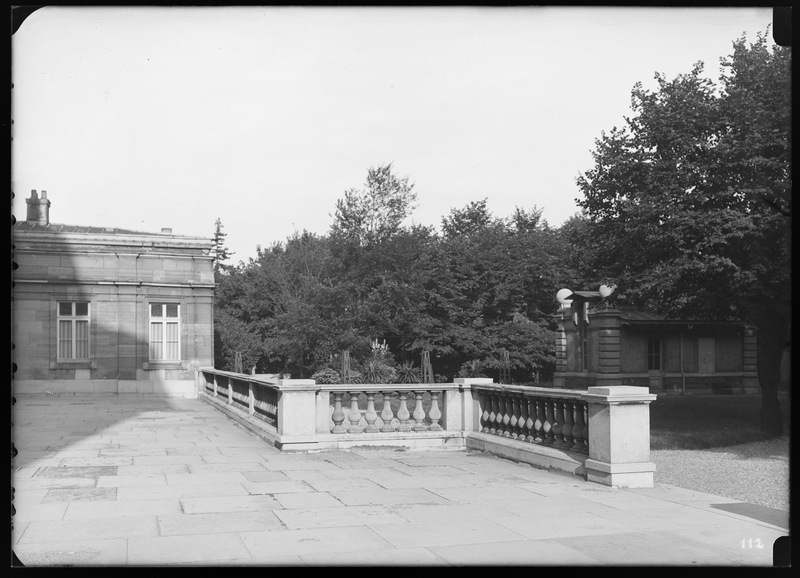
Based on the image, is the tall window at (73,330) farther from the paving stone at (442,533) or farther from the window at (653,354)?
the paving stone at (442,533)

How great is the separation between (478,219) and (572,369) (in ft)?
63.9

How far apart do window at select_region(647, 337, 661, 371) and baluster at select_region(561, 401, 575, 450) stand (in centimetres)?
2903

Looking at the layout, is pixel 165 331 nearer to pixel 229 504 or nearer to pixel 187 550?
pixel 229 504

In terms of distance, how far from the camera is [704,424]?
21078mm

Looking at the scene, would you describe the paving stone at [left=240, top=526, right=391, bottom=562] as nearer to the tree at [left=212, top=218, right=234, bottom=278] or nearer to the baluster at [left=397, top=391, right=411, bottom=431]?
the baluster at [left=397, top=391, right=411, bottom=431]

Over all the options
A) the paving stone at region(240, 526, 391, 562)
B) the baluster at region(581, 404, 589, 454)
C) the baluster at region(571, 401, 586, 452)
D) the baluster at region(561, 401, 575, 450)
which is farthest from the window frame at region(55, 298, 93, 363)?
the paving stone at region(240, 526, 391, 562)

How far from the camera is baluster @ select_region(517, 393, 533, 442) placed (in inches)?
418

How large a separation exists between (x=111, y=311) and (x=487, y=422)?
21873 millimetres

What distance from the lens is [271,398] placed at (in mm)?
14648

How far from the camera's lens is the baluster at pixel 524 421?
418 inches

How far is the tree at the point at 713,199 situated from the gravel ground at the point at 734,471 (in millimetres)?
3289

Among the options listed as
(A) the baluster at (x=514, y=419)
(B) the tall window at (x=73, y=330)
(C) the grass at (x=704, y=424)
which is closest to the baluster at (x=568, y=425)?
(A) the baluster at (x=514, y=419)

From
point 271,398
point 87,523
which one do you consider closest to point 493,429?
point 271,398

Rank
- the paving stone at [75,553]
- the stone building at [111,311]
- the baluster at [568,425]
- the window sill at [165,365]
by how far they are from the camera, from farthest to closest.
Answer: the window sill at [165,365] → the stone building at [111,311] → the baluster at [568,425] → the paving stone at [75,553]
